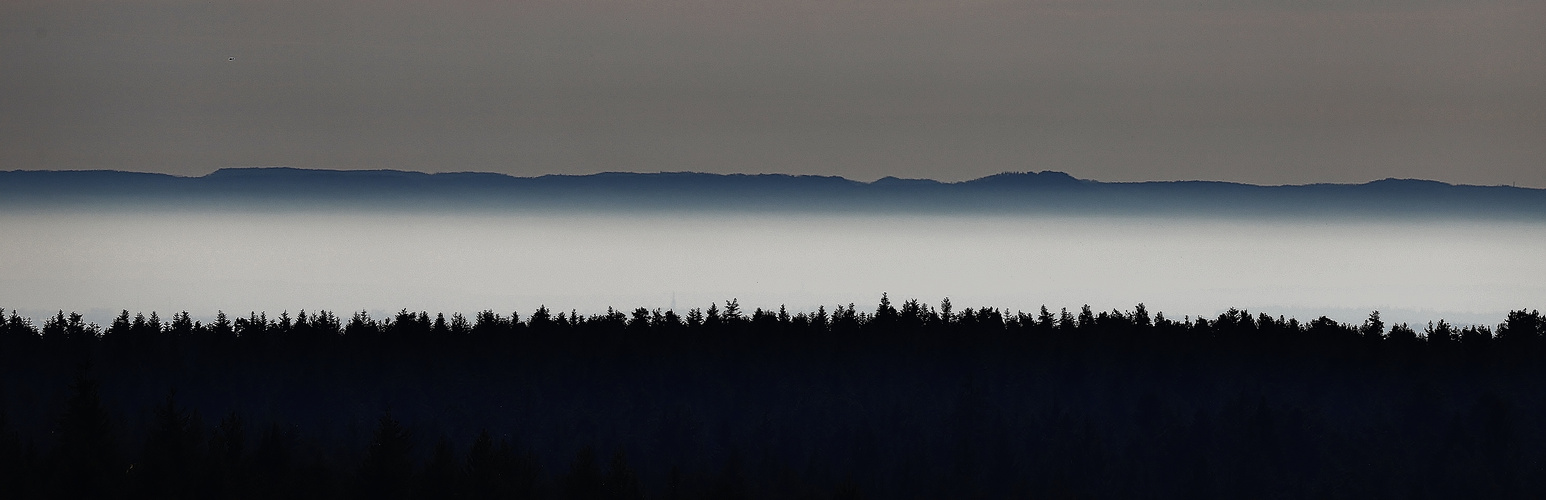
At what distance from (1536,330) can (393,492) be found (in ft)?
408

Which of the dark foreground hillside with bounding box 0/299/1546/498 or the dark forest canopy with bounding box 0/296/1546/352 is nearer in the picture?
the dark foreground hillside with bounding box 0/299/1546/498

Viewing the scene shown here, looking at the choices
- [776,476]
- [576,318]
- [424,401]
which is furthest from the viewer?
[576,318]

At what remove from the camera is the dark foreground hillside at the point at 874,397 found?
445 feet

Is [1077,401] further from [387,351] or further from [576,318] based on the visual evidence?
[387,351]

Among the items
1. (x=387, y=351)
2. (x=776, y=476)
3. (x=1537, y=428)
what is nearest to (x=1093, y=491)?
(x=776, y=476)

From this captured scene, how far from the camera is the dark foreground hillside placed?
445 ft

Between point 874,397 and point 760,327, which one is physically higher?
point 760,327

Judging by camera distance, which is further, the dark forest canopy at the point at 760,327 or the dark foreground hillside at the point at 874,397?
the dark forest canopy at the point at 760,327

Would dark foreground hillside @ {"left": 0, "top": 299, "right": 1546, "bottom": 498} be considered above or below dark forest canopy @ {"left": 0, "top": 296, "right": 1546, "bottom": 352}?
below

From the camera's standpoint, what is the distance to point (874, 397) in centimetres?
15375

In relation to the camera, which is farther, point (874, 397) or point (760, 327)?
point (760, 327)

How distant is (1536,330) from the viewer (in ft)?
534

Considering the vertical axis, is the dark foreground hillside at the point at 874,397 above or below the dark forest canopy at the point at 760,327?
below

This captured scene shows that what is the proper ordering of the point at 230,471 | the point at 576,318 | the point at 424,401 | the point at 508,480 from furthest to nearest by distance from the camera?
the point at 576,318 → the point at 424,401 → the point at 508,480 → the point at 230,471
